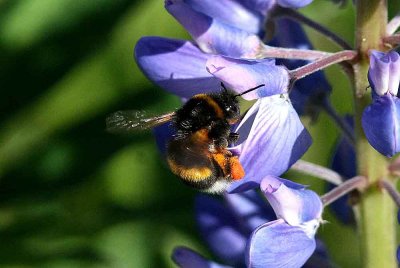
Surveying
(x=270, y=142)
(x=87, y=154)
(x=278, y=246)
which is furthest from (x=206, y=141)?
(x=87, y=154)

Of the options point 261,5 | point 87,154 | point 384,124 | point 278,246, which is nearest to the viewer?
point 384,124

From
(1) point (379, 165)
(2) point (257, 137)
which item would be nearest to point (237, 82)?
(2) point (257, 137)

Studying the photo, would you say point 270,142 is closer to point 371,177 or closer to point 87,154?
point 371,177

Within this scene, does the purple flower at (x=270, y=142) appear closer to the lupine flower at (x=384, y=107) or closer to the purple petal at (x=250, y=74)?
the purple petal at (x=250, y=74)

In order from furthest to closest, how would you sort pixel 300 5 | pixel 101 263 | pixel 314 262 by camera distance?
pixel 101 263, pixel 314 262, pixel 300 5

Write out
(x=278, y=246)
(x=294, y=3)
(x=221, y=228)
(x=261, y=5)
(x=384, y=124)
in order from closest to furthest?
(x=384, y=124) < (x=278, y=246) < (x=294, y=3) < (x=261, y=5) < (x=221, y=228)

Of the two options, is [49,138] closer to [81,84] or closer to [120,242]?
[81,84]

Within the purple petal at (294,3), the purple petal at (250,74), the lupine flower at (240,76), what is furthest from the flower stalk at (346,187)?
the purple petal at (294,3)
